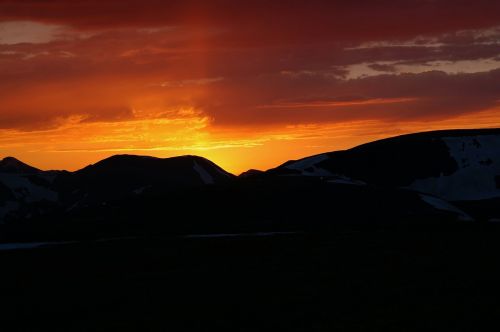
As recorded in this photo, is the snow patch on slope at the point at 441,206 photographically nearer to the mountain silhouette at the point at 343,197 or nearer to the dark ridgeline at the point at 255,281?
the mountain silhouette at the point at 343,197

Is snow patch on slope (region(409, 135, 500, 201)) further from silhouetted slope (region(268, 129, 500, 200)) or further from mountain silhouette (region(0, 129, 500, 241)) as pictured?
mountain silhouette (region(0, 129, 500, 241))

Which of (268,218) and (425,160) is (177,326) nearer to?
(268,218)

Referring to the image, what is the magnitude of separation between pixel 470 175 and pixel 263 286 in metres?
133

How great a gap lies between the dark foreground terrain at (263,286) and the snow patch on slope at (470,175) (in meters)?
96.4

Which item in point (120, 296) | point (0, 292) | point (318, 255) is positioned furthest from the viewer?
point (318, 255)

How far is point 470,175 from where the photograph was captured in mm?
157125

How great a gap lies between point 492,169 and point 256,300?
14040 centimetres

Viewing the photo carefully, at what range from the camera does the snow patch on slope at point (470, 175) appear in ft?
490

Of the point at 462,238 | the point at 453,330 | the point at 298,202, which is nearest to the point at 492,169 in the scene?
the point at 298,202

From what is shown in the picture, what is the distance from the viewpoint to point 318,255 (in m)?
47.0

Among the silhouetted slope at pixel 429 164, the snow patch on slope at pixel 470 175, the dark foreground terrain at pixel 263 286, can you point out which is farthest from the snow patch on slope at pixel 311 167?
the dark foreground terrain at pixel 263 286

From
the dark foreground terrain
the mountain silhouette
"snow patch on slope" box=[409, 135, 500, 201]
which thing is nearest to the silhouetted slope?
"snow patch on slope" box=[409, 135, 500, 201]

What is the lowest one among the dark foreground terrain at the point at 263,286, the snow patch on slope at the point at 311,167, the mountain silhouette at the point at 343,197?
the dark foreground terrain at the point at 263,286

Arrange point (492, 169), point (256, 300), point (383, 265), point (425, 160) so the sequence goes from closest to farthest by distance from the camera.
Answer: point (256, 300) → point (383, 265) → point (492, 169) → point (425, 160)
